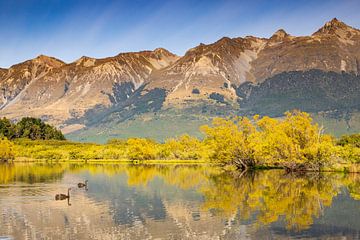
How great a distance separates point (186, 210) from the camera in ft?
151

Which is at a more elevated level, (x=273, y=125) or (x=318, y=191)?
(x=273, y=125)

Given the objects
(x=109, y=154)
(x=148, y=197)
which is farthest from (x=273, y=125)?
(x=109, y=154)

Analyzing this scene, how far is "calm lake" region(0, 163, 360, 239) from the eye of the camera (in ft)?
118

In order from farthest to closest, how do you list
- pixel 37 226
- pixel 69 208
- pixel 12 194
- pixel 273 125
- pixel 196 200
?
pixel 273 125 → pixel 12 194 → pixel 196 200 → pixel 69 208 → pixel 37 226

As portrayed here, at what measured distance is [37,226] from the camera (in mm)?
38688

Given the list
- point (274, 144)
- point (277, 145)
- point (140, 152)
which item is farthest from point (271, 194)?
point (140, 152)

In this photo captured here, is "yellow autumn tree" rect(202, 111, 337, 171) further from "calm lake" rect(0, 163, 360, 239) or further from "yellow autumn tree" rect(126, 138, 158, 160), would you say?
"yellow autumn tree" rect(126, 138, 158, 160)

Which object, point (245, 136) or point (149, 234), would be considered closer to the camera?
point (149, 234)

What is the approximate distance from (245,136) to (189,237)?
197ft

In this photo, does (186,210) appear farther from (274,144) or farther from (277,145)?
(274,144)

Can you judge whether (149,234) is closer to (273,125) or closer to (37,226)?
(37,226)

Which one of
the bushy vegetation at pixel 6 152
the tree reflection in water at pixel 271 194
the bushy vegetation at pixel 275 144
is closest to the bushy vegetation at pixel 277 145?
the bushy vegetation at pixel 275 144

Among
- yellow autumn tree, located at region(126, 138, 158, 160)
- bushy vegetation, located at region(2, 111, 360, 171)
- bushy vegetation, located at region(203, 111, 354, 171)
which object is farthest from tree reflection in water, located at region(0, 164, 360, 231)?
yellow autumn tree, located at region(126, 138, 158, 160)

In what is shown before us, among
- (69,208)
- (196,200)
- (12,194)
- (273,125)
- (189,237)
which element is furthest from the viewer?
(273,125)
